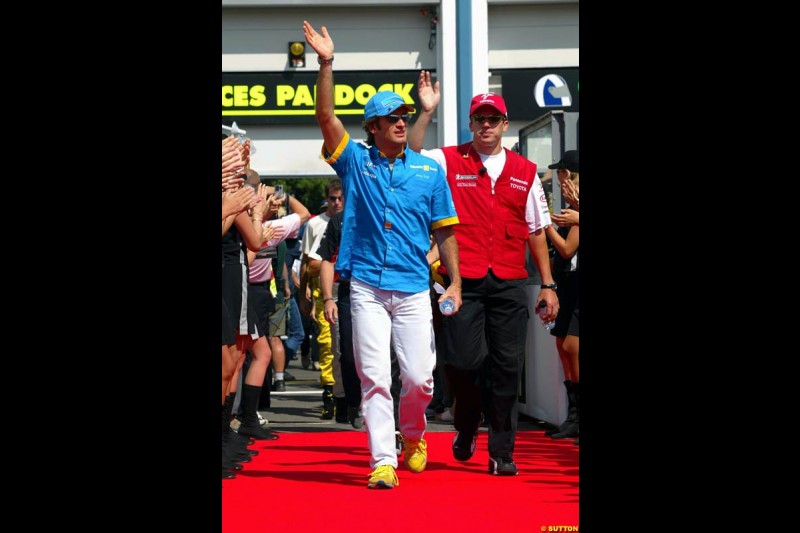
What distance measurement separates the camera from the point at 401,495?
6945mm

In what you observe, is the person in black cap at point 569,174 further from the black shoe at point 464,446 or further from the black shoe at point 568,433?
the black shoe at point 464,446

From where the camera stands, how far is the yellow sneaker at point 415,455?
786cm

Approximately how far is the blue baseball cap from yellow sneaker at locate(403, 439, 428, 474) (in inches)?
80.5

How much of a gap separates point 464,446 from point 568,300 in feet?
7.44

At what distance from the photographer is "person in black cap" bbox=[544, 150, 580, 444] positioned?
32.7 feet

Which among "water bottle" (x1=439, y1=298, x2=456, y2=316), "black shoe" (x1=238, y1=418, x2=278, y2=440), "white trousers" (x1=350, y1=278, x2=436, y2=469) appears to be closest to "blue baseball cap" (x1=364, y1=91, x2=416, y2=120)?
"white trousers" (x1=350, y1=278, x2=436, y2=469)

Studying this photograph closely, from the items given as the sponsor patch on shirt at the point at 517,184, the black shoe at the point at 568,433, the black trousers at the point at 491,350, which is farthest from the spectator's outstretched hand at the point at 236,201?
the black shoe at the point at 568,433

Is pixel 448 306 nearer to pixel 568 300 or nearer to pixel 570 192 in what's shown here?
pixel 570 192
